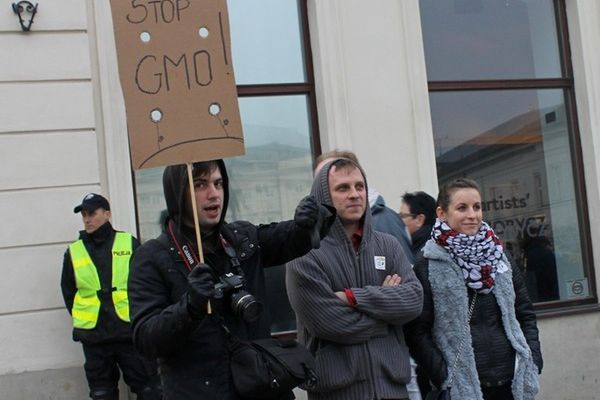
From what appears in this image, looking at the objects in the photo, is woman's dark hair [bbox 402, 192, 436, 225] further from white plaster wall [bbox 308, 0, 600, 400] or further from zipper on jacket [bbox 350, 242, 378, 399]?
white plaster wall [bbox 308, 0, 600, 400]

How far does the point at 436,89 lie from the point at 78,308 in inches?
151

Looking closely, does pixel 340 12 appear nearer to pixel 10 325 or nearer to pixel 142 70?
pixel 10 325

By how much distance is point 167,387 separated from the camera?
3406 mm

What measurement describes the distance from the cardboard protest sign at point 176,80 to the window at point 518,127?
5.09m

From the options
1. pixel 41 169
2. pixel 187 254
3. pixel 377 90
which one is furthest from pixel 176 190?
pixel 377 90

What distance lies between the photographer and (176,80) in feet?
11.8

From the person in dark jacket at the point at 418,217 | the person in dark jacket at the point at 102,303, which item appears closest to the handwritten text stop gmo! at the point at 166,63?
the person in dark jacket at the point at 418,217

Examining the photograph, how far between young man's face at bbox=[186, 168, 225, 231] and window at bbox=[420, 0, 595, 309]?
521 cm

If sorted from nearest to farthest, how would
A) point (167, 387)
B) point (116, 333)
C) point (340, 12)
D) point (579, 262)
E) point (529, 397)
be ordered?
point (167, 387) < point (529, 397) < point (116, 333) < point (340, 12) < point (579, 262)

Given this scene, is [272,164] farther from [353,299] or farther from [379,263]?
[353,299]

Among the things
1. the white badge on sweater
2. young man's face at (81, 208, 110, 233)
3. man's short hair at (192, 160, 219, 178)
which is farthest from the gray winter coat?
young man's face at (81, 208, 110, 233)

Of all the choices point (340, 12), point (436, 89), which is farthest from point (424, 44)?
point (340, 12)

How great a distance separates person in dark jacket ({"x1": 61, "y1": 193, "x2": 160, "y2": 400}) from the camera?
6895 mm

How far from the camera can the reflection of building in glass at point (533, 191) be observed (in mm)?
8695
